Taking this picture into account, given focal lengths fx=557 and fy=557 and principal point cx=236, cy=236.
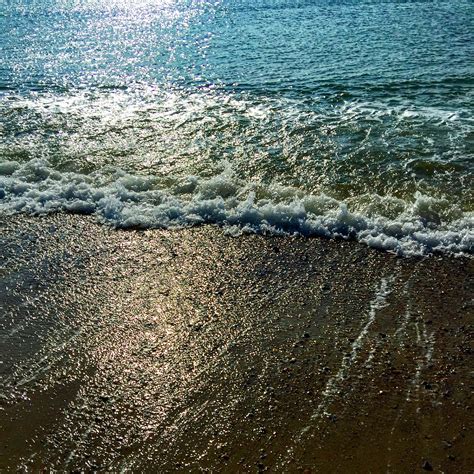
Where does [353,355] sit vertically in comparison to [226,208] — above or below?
below

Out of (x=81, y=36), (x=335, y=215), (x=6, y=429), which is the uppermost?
(x=81, y=36)

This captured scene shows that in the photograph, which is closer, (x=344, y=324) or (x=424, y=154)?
(x=344, y=324)

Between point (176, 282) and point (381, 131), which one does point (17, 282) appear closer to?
point (176, 282)

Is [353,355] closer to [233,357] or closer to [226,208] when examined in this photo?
[233,357]

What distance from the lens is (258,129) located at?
15.3 m

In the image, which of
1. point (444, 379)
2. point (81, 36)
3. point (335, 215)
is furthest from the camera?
point (81, 36)

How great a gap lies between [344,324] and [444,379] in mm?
1534

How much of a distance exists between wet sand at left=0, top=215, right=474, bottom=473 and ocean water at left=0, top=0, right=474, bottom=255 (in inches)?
45.9

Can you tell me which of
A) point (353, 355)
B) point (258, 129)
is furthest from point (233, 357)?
point (258, 129)

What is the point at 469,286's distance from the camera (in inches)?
338

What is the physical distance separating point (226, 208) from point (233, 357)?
175 inches

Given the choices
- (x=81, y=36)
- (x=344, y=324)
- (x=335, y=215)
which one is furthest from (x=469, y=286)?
(x=81, y=36)

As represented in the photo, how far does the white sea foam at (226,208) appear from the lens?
1005 cm

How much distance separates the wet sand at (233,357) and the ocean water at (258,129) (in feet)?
3.82
